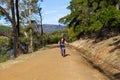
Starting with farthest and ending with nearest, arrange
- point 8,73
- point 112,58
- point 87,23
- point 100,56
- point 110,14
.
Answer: point 87,23, point 100,56, point 110,14, point 112,58, point 8,73

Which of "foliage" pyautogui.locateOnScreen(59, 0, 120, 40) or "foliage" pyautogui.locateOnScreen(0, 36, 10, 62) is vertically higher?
"foliage" pyautogui.locateOnScreen(59, 0, 120, 40)

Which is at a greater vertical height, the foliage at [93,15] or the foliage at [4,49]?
the foliage at [93,15]

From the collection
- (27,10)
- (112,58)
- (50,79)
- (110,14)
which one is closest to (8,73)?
(50,79)

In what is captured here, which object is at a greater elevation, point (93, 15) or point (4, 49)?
point (93, 15)

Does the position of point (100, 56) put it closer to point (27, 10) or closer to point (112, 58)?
point (112, 58)

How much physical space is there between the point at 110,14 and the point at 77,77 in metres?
15.5

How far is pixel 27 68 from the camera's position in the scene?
25.0 m

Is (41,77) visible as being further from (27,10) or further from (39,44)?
(39,44)

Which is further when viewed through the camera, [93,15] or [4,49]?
[4,49]

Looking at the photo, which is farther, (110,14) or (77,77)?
(110,14)

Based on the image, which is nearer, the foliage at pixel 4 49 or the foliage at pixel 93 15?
the foliage at pixel 93 15

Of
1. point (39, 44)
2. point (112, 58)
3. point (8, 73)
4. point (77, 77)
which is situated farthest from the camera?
point (39, 44)

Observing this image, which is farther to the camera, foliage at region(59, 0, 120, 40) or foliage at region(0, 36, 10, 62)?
foliage at region(0, 36, 10, 62)

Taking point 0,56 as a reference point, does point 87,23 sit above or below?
above
